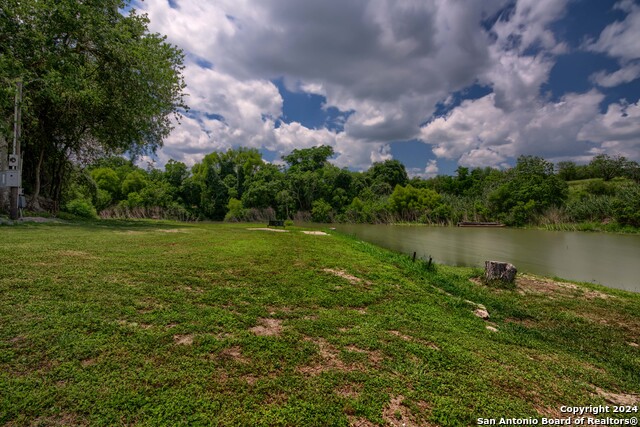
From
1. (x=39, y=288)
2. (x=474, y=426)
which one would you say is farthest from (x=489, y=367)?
(x=39, y=288)

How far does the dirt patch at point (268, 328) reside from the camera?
338 cm

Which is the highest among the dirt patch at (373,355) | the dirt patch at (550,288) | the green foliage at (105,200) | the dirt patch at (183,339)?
the green foliage at (105,200)

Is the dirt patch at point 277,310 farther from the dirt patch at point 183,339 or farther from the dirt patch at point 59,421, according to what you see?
the dirt patch at point 59,421

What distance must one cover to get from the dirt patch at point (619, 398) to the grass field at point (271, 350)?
2 centimetres

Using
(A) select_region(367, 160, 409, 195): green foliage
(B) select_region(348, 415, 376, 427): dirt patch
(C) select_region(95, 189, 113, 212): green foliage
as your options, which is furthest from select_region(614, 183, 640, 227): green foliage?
(C) select_region(95, 189, 113, 212): green foliage

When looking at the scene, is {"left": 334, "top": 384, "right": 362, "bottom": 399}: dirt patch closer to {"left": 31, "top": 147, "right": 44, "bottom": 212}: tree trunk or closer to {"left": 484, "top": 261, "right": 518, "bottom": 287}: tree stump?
{"left": 484, "top": 261, "right": 518, "bottom": 287}: tree stump

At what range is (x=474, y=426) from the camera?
2285 mm

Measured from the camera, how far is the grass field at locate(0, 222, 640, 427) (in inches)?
85.3

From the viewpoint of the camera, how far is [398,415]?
2.29 m

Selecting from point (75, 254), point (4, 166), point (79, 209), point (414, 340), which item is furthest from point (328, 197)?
point (414, 340)

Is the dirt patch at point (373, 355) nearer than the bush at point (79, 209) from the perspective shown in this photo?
Yes

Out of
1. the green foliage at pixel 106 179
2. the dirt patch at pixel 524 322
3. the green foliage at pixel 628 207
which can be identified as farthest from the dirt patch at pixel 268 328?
the green foliage at pixel 106 179

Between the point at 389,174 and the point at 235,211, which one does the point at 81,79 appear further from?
the point at 389,174

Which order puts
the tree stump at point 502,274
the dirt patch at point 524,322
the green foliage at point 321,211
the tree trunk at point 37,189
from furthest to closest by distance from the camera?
1. the green foliage at point 321,211
2. the tree trunk at point 37,189
3. the tree stump at point 502,274
4. the dirt patch at point 524,322
